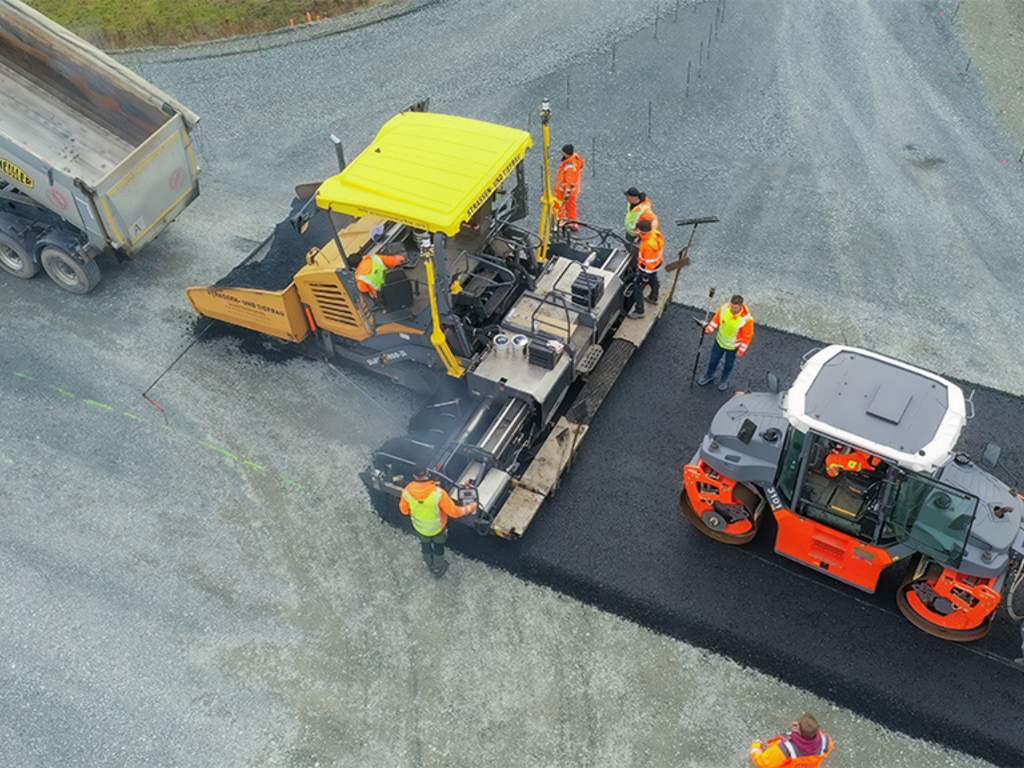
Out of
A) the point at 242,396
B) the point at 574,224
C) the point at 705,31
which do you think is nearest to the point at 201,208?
the point at 242,396

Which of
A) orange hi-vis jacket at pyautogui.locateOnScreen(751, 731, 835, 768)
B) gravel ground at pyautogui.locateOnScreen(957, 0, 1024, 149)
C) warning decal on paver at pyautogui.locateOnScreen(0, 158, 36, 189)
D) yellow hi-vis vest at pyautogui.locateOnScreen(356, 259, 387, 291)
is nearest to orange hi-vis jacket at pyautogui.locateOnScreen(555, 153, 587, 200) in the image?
yellow hi-vis vest at pyautogui.locateOnScreen(356, 259, 387, 291)

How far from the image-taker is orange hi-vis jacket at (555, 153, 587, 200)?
11.4 metres

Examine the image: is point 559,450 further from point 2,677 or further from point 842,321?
point 2,677

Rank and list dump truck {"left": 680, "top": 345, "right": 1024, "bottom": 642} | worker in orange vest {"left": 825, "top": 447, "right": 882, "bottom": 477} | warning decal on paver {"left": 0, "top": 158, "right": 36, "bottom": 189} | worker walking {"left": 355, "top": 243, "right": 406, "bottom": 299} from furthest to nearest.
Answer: warning decal on paver {"left": 0, "top": 158, "right": 36, "bottom": 189} < worker walking {"left": 355, "top": 243, "right": 406, "bottom": 299} < worker in orange vest {"left": 825, "top": 447, "right": 882, "bottom": 477} < dump truck {"left": 680, "top": 345, "right": 1024, "bottom": 642}

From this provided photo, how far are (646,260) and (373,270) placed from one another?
3253mm

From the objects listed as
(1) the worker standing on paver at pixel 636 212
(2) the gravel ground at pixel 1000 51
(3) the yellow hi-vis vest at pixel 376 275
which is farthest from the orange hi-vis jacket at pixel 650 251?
(2) the gravel ground at pixel 1000 51

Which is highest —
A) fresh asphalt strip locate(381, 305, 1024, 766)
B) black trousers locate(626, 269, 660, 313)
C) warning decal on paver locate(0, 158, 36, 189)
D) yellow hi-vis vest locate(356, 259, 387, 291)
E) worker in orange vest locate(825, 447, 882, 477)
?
warning decal on paver locate(0, 158, 36, 189)

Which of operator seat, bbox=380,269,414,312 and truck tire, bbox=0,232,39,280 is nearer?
operator seat, bbox=380,269,414,312

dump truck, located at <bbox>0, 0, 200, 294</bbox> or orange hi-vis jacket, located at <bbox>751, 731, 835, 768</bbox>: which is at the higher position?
dump truck, located at <bbox>0, 0, 200, 294</bbox>

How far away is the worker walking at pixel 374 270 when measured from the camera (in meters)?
9.12

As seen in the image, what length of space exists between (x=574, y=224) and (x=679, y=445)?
308 centimetres

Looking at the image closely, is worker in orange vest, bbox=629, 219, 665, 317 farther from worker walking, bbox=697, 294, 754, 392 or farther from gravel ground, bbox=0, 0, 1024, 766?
gravel ground, bbox=0, 0, 1024, 766

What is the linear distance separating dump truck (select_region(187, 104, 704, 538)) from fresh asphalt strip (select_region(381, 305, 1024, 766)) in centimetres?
39

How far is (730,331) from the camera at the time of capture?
9344 mm
